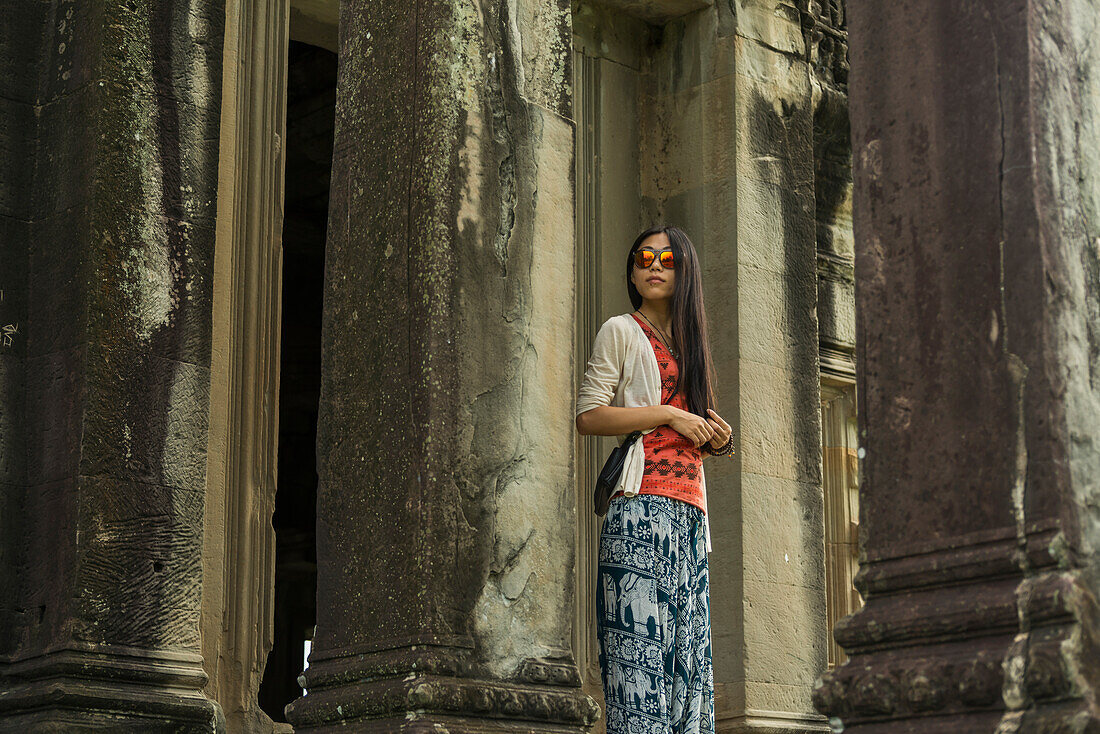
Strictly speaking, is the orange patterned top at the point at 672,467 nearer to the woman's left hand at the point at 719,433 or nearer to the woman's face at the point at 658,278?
the woman's left hand at the point at 719,433

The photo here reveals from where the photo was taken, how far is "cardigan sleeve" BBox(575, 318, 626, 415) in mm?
4848

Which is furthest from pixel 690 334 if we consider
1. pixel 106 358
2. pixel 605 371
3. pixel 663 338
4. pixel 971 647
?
pixel 106 358

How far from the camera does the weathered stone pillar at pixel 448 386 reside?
170 inches

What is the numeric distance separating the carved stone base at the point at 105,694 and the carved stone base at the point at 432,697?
1.25 m

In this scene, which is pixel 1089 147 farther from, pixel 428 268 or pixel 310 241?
pixel 310 241

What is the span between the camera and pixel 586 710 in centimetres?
446

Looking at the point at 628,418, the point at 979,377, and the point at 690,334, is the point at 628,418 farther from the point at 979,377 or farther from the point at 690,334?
the point at 979,377

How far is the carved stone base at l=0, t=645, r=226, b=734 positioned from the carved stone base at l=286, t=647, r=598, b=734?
1.25 m

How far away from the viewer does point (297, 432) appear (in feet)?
55.8

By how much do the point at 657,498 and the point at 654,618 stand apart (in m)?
0.38

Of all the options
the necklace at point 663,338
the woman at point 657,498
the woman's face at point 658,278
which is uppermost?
the woman's face at point 658,278

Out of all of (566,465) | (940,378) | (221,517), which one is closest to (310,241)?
(221,517)

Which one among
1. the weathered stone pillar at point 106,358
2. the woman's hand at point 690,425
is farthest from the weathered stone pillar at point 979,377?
the weathered stone pillar at point 106,358

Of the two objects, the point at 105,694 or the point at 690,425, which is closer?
the point at 690,425
